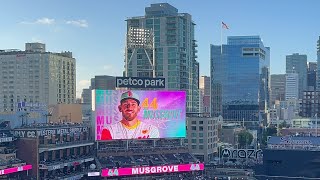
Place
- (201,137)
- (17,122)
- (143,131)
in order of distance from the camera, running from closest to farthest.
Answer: (17,122), (143,131), (201,137)

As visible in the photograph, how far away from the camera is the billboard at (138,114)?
90750mm

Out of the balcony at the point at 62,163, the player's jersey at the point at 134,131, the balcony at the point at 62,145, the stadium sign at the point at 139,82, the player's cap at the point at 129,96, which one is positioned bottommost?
the balcony at the point at 62,163

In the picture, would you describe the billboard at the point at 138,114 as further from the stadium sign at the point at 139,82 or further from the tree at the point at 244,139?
the tree at the point at 244,139

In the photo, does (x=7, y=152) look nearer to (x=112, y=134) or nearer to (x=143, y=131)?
(x=112, y=134)

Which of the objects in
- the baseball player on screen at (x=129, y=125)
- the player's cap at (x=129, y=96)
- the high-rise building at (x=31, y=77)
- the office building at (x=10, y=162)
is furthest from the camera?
the high-rise building at (x=31, y=77)

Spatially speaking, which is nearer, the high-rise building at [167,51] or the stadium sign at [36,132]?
the stadium sign at [36,132]

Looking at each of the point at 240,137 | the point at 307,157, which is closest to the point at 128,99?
the point at 307,157

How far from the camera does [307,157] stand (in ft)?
292

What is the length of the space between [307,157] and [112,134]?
3741cm

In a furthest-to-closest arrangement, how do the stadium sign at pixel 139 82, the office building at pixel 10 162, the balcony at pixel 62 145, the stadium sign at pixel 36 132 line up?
the stadium sign at pixel 139 82
the stadium sign at pixel 36 132
the balcony at pixel 62 145
the office building at pixel 10 162

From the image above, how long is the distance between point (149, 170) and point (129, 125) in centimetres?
1023

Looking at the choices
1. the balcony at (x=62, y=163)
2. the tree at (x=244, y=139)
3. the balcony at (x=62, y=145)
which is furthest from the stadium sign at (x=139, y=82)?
the tree at (x=244, y=139)

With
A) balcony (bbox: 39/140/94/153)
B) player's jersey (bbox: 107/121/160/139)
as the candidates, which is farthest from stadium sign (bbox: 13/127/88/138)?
player's jersey (bbox: 107/121/160/139)

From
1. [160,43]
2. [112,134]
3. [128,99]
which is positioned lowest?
[112,134]
